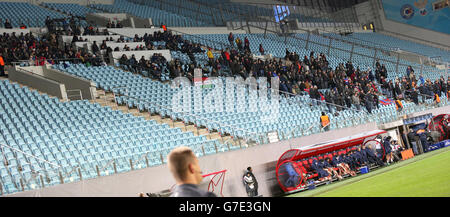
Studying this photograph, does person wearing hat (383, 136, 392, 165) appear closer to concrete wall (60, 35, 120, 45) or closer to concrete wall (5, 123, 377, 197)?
concrete wall (5, 123, 377, 197)

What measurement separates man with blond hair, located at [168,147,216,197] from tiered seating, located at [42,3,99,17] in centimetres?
3390

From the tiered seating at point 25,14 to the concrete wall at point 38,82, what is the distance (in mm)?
8962

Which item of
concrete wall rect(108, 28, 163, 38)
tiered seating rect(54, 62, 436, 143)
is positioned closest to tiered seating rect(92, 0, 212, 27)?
concrete wall rect(108, 28, 163, 38)

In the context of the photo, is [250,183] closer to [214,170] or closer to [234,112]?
[214,170]

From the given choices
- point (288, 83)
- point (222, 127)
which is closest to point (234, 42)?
point (288, 83)

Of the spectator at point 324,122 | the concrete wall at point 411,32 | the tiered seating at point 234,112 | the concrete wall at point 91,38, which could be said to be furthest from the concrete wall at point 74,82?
the concrete wall at point 411,32

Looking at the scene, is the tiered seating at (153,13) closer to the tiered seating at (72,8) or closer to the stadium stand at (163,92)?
the stadium stand at (163,92)

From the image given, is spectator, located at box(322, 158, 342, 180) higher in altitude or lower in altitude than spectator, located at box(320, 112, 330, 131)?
lower

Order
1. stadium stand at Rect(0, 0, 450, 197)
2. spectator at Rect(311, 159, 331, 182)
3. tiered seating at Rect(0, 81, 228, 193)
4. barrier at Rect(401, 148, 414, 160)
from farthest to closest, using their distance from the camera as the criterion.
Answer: barrier at Rect(401, 148, 414, 160) → spectator at Rect(311, 159, 331, 182) → stadium stand at Rect(0, 0, 450, 197) → tiered seating at Rect(0, 81, 228, 193)

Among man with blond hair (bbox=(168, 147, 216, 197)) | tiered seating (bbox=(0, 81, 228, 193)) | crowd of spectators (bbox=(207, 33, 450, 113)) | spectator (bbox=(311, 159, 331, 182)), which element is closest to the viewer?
man with blond hair (bbox=(168, 147, 216, 197))

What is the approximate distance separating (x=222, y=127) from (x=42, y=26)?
16955mm

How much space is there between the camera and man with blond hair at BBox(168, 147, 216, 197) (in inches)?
128

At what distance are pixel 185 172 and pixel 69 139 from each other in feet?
43.2

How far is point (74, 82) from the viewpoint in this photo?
72.3ft
